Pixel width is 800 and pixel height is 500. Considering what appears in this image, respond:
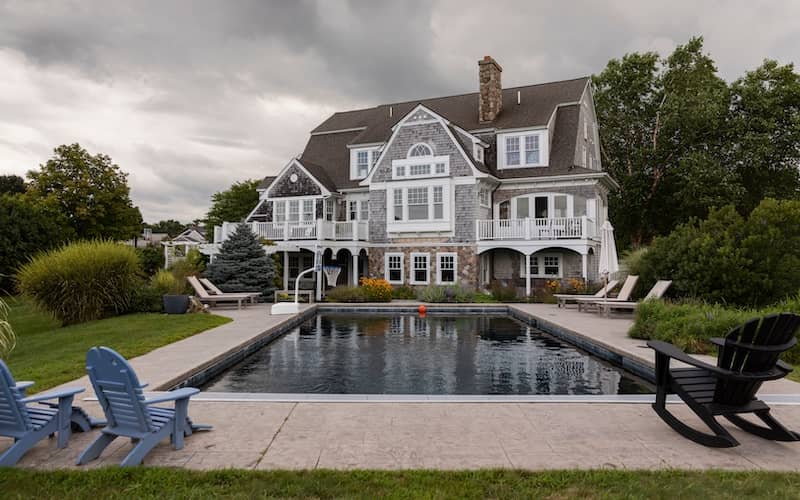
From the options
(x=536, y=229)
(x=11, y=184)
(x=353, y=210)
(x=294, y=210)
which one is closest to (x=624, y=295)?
(x=536, y=229)

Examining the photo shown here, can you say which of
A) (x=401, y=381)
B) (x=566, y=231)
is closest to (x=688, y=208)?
(x=566, y=231)

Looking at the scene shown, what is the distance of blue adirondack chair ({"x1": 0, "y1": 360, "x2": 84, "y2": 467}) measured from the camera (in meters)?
4.11

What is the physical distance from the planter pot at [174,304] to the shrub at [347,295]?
713 centimetres

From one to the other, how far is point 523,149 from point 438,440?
72.6 ft

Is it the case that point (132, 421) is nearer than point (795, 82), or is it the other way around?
point (132, 421)

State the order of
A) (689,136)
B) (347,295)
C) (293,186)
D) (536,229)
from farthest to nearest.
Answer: (689,136) → (293,186) → (536,229) → (347,295)

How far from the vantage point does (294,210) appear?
2739 centimetres

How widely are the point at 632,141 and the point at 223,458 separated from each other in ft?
115

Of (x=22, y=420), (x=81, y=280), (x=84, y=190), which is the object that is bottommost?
(x=22, y=420)

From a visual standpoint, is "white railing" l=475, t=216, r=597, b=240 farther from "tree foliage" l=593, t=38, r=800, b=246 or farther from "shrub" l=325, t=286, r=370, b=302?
"tree foliage" l=593, t=38, r=800, b=246

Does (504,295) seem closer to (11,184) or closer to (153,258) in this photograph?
(153,258)

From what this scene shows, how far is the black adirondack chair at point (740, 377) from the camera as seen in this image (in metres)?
4.60

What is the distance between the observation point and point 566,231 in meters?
22.5

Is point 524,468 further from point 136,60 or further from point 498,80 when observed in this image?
point 498,80
